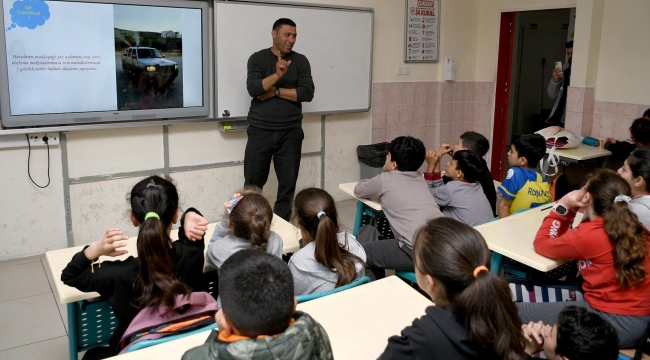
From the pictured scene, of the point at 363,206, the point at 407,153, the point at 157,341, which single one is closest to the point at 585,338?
the point at 157,341

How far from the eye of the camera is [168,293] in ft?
6.03

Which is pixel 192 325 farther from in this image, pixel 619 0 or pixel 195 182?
pixel 619 0

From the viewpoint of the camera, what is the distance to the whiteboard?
439 cm

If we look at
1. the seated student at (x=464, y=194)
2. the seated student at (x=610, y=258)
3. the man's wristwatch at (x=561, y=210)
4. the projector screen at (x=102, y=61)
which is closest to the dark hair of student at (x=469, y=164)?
the seated student at (x=464, y=194)

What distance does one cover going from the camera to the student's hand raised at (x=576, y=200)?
7.75 feet

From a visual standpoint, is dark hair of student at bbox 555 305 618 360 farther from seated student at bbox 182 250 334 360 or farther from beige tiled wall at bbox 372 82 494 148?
beige tiled wall at bbox 372 82 494 148

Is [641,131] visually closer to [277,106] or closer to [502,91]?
[502,91]

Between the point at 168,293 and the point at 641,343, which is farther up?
the point at 168,293

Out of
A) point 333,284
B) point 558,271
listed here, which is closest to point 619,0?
point 558,271

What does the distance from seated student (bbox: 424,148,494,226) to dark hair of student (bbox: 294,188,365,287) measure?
1.02 m

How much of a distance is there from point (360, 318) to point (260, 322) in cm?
70

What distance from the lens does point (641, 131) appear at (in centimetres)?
409

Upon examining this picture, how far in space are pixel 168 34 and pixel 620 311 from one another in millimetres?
3406

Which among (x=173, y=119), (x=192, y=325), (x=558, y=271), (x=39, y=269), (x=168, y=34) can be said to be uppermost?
(x=168, y=34)
